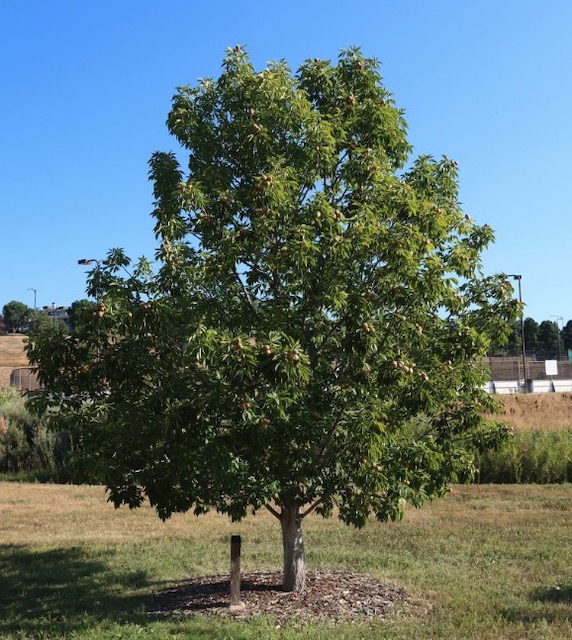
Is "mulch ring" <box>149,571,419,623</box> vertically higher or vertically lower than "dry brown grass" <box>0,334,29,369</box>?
lower

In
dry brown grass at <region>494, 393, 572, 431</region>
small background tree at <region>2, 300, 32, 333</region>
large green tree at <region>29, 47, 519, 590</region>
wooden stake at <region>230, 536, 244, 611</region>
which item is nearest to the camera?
large green tree at <region>29, 47, 519, 590</region>

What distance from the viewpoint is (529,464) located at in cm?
1645

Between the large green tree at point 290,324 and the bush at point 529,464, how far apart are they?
30.3ft

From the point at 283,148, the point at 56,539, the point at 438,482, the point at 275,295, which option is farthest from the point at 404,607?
the point at 56,539

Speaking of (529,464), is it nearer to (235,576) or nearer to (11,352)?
(235,576)

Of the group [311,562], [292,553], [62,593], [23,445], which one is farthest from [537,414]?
[62,593]

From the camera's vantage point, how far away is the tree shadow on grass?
23.6 ft

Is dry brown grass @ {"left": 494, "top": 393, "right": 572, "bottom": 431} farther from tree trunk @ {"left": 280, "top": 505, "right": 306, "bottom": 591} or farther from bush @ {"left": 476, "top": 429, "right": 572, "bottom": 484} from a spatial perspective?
tree trunk @ {"left": 280, "top": 505, "right": 306, "bottom": 591}

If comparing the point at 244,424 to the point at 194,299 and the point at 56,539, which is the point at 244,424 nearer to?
the point at 194,299

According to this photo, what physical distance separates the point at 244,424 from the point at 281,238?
1.84 m

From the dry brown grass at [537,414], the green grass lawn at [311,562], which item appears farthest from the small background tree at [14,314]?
the green grass lawn at [311,562]

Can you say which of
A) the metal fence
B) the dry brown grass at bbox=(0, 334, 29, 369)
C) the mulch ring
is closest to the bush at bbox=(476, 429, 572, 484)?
the mulch ring

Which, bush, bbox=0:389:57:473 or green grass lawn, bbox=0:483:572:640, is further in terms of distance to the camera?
bush, bbox=0:389:57:473

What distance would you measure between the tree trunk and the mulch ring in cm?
12
